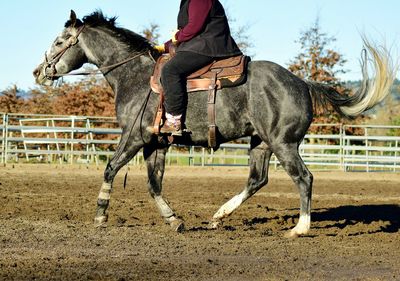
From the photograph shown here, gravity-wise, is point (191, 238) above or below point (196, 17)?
below

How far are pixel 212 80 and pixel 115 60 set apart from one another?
5.34 feet

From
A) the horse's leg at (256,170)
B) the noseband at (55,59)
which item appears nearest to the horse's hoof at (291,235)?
the horse's leg at (256,170)

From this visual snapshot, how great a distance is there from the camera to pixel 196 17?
9.36 metres

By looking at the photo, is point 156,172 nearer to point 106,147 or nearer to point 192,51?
point 192,51

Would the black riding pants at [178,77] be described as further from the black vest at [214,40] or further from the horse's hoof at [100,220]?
the horse's hoof at [100,220]

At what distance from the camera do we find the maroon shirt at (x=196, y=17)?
30.7ft

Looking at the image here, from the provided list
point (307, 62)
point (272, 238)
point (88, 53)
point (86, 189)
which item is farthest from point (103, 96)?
point (272, 238)

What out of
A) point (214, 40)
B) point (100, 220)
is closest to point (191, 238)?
point (100, 220)

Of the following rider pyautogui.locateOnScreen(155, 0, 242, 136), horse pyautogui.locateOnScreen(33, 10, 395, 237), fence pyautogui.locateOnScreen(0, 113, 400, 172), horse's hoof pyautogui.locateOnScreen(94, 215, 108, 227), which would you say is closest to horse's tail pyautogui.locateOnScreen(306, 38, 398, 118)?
horse pyautogui.locateOnScreen(33, 10, 395, 237)

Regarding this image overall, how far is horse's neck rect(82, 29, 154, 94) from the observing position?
996 centimetres

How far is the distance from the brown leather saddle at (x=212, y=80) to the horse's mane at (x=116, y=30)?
33.9 inches

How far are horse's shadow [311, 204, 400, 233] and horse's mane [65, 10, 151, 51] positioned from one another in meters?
3.76

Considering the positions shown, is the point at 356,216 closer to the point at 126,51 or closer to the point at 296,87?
the point at 296,87

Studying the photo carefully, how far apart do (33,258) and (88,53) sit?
4.22 meters
